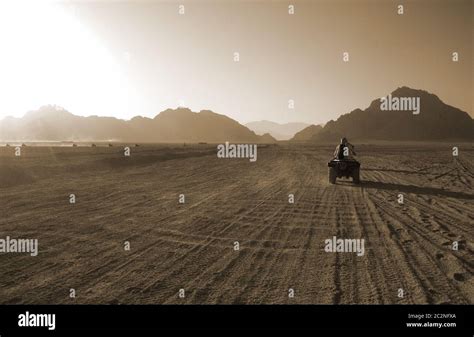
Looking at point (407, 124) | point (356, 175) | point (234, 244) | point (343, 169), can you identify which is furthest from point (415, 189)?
point (407, 124)

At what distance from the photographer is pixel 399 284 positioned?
5.69m

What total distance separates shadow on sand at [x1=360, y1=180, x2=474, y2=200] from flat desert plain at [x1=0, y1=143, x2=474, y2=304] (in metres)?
0.08

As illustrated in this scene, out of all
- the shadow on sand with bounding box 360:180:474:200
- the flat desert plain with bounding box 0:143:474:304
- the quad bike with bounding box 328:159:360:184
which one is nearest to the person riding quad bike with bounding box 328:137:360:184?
the quad bike with bounding box 328:159:360:184

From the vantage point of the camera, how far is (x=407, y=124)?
144125 millimetres

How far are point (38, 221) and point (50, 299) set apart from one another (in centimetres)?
471

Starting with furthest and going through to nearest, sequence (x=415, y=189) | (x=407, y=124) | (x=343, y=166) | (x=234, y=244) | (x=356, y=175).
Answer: (x=407, y=124) < (x=356, y=175) < (x=343, y=166) < (x=415, y=189) < (x=234, y=244)

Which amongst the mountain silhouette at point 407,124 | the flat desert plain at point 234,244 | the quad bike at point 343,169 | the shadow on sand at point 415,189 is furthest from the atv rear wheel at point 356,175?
the mountain silhouette at point 407,124

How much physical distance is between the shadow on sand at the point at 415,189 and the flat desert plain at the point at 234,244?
0.26ft

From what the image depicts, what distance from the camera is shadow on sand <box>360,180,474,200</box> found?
13.4 meters

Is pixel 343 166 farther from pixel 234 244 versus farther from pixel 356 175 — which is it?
pixel 234 244

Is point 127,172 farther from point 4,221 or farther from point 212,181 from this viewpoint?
point 4,221

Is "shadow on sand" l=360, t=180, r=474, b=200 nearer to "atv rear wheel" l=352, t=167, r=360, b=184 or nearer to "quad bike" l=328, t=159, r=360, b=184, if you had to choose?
"atv rear wheel" l=352, t=167, r=360, b=184

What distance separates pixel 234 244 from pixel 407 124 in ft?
496
